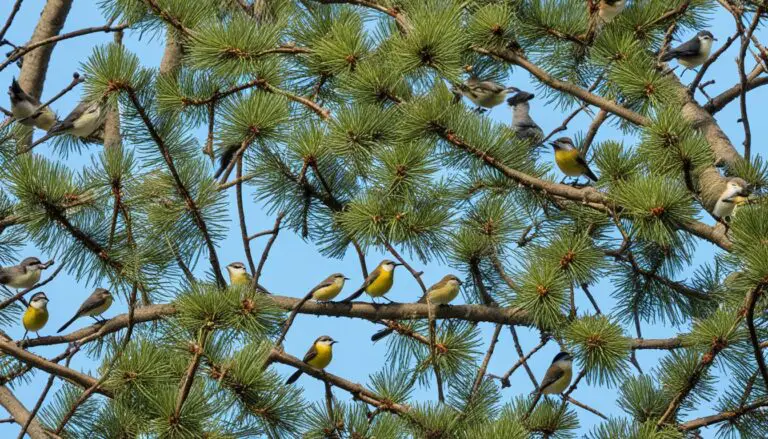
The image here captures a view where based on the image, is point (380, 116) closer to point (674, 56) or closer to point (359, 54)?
point (359, 54)

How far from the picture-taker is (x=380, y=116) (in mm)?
3871

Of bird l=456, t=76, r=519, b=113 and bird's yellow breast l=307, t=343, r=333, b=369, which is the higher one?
bird l=456, t=76, r=519, b=113

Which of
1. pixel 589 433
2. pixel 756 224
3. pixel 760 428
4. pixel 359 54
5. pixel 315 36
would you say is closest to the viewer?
pixel 756 224

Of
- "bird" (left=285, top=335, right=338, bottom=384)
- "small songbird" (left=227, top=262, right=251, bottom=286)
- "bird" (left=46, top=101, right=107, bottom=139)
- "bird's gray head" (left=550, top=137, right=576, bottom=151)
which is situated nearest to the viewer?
"bird" (left=46, top=101, right=107, bottom=139)

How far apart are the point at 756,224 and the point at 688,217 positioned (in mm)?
451

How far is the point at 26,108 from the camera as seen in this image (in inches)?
222

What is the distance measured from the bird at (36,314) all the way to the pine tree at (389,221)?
5.18ft

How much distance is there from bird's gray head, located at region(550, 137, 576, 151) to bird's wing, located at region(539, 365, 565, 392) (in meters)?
1.35

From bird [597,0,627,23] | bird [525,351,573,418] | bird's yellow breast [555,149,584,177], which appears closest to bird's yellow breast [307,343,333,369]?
bird [525,351,573,418]

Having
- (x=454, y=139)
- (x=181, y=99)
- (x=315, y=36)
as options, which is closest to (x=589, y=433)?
(x=454, y=139)

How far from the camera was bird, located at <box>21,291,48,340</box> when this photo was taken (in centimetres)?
629

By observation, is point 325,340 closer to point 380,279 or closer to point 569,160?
point 380,279

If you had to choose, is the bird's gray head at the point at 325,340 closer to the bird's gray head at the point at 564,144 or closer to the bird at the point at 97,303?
the bird at the point at 97,303

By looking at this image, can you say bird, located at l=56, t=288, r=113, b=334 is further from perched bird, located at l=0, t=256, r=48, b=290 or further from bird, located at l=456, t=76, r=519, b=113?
bird, located at l=456, t=76, r=519, b=113
